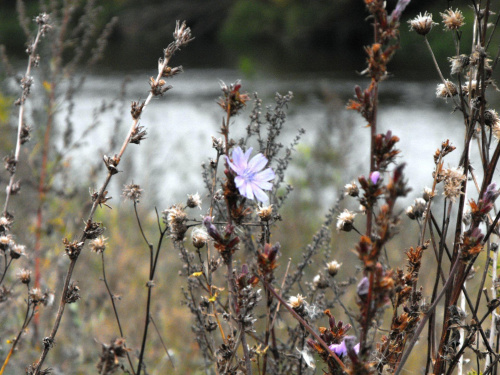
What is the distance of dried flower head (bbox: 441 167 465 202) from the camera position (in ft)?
3.65

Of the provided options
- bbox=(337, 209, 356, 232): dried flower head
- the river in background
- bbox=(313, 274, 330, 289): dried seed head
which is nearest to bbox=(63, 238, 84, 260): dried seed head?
bbox=(337, 209, 356, 232): dried flower head

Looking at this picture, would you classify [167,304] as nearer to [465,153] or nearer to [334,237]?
[334,237]

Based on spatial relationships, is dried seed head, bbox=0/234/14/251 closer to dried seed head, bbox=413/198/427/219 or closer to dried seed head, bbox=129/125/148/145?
dried seed head, bbox=129/125/148/145

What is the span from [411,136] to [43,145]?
32.0 ft

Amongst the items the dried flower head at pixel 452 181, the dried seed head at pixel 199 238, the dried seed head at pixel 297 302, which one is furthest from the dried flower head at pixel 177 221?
the dried flower head at pixel 452 181

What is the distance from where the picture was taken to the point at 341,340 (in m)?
1.08

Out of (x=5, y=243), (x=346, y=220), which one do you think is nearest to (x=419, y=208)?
(x=346, y=220)

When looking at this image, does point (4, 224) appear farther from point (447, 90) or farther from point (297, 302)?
point (447, 90)

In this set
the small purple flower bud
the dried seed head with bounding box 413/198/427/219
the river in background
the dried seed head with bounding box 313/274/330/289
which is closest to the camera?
the small purple flower bud

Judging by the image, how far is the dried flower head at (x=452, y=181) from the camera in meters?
1.11

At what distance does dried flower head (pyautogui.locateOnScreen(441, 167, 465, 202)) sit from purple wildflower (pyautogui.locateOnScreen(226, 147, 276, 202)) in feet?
1.11

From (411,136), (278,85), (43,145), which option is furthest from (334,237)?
(278,85)

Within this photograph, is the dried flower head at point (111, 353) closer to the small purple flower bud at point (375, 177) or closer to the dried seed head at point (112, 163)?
the dried seed head at point (112, 163)

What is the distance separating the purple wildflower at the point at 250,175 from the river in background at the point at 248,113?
3555 mm
